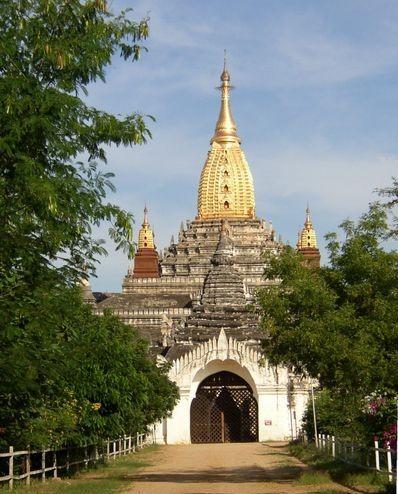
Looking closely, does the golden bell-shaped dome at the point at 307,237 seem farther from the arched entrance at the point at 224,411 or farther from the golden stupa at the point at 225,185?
the arched entrance at the point at 224,411

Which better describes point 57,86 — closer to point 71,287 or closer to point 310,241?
point 71,287

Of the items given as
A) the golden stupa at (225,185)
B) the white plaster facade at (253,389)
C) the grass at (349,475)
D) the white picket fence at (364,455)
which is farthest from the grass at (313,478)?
the golden stupa at (225,185)

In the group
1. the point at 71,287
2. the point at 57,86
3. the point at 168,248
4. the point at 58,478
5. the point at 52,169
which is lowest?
the point at 58,478

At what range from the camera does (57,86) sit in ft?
47.3

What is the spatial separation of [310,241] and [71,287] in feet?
296

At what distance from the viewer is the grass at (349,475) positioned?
18528 mm

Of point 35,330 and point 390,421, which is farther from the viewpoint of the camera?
point 390,421

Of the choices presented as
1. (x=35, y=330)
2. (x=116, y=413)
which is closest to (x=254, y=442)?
(x=116, y=413)

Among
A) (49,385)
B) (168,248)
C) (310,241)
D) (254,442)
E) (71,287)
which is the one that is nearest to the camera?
(71,287)

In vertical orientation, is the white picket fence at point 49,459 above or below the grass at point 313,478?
above

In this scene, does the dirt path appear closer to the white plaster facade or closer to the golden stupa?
the white plaster facade

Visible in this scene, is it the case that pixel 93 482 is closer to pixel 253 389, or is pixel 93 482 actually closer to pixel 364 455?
pixel 364 455

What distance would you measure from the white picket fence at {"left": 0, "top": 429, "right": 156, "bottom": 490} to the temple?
5.58 metres

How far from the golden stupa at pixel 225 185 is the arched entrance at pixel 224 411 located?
36.7 meters
